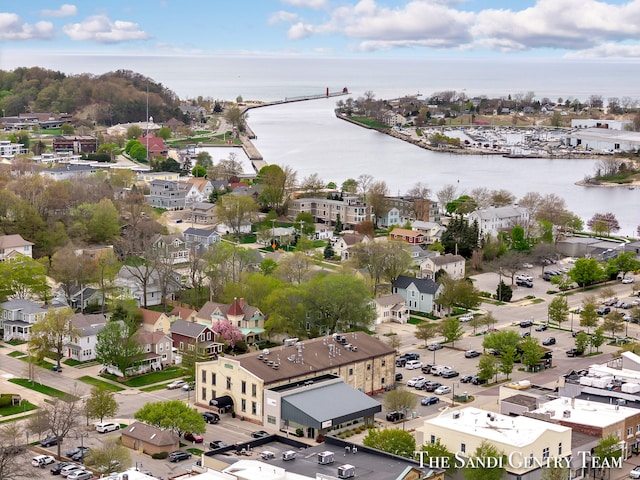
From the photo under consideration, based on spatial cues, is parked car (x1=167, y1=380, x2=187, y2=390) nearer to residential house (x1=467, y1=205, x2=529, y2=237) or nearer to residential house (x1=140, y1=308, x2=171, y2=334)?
residential house (x1=140, y1=308, x2=171, y2=334)

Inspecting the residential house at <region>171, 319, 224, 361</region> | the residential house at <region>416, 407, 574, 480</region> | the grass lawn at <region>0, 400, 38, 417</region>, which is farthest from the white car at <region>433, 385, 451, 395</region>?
the grass lawn at <region>0, 400, 38, 417</region>

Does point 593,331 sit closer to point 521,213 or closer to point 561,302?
point 561,302

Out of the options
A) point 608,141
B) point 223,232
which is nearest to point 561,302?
point 223,232

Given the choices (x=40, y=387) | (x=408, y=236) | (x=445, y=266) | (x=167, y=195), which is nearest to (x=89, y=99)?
(x=167, y=195)

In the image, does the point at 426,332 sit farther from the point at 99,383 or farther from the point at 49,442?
the point at 49,442

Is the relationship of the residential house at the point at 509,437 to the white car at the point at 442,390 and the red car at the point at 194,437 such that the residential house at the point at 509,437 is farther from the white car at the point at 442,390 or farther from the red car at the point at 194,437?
the white car at the point at 442,390

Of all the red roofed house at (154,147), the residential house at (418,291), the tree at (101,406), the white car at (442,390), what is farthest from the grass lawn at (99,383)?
the red roofed house at (154,147)
